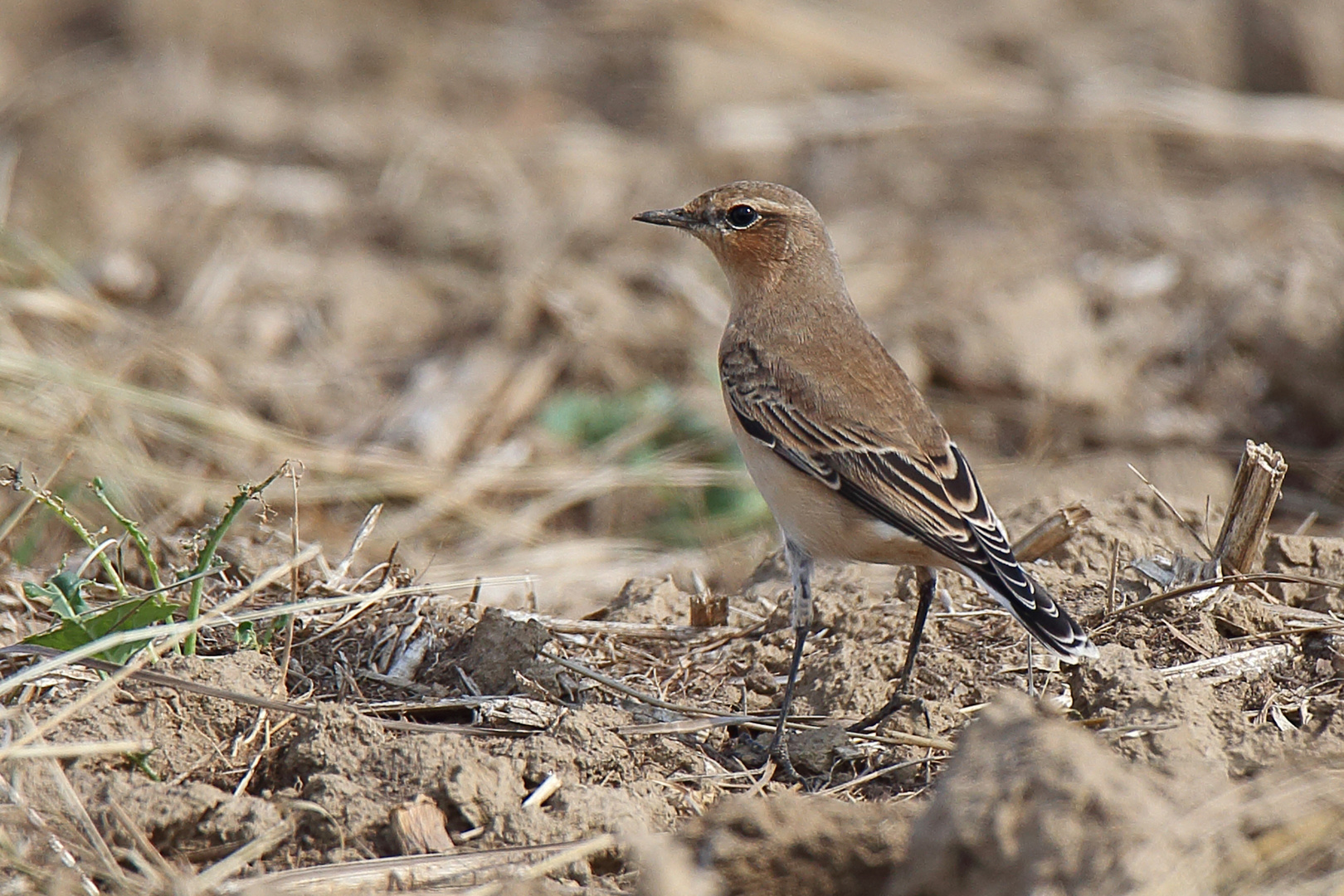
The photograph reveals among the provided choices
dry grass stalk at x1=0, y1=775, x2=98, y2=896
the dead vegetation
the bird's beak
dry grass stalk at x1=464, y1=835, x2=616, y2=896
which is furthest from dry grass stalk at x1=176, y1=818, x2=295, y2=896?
the bird's beak

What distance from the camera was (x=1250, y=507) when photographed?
17.5 feet

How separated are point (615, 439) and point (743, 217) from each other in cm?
257

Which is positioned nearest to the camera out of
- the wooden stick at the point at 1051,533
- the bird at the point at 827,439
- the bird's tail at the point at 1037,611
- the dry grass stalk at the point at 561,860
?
the dry grass stalk at the point at 561,860

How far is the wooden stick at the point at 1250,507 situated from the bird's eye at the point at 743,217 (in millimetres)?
2535

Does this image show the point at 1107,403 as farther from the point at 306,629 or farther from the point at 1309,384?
the point at 306,629

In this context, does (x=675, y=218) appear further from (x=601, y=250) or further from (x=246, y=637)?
(x=601, y=250)

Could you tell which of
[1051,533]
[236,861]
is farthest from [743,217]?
[236,861]

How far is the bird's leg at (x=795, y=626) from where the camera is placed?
4988 millimetres

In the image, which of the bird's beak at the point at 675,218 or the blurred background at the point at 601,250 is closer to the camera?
the bird's beak at the point at 675,218

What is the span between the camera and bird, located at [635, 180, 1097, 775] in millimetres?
5234

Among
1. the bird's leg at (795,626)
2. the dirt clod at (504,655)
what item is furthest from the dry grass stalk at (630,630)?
the bird's leg at (795,626)

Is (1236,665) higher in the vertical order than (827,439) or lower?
lower

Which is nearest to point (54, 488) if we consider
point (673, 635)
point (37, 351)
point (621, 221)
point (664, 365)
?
point (37, 351)

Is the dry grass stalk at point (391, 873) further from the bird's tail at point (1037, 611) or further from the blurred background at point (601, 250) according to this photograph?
the blurred background at point (601, 250)
